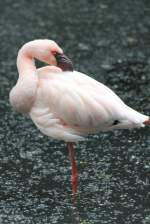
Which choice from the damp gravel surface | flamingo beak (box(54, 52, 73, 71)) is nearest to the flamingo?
flamingo beak (box(54, 52, 73, 71))

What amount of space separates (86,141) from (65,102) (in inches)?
59.0

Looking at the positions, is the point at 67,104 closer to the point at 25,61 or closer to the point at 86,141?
the point at 25,61

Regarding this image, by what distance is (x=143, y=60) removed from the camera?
925 cm

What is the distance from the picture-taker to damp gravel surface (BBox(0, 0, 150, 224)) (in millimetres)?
5910

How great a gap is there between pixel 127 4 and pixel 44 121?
5636 mm

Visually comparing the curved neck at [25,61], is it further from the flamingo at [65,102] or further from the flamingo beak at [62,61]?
the flamingo beak at [62,61]

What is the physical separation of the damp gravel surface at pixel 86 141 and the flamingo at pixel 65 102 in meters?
0.56

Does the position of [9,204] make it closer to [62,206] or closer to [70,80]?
[62,206]

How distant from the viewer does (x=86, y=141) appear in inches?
283

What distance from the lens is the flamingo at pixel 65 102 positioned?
5.72 metres

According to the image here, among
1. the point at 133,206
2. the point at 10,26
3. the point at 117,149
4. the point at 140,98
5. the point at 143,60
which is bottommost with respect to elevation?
the point at 133,206

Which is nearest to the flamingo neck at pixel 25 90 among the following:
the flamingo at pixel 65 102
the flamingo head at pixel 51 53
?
the flamingo at pixel 65 102

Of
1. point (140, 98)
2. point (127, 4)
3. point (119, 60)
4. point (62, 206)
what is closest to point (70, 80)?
point (62, 206)

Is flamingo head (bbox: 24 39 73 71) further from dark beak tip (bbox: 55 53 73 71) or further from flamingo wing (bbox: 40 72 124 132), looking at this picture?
flamingo wing (bbox: 40 72 124 132)
